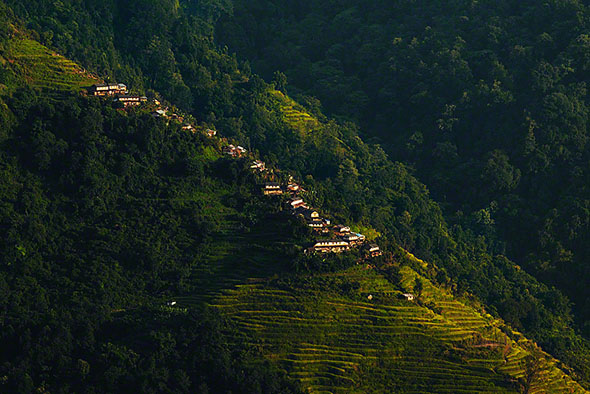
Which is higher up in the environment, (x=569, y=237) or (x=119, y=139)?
(x=119, y=139)

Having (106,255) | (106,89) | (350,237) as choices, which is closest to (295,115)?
(106,89)

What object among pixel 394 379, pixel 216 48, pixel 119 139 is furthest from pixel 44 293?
pixel 216 48

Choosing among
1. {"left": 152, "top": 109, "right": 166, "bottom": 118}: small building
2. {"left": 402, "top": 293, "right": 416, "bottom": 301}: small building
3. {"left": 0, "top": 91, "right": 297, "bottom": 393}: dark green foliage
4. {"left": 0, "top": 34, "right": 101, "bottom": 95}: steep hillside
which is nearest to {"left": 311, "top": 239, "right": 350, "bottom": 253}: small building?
{"left": 402, "top": 293, "right": 416, "bottom": 301}: small building

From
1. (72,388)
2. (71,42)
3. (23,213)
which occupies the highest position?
(71,42)

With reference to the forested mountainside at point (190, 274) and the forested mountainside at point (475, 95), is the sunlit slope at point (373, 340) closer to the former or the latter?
the forested mountainside at point (190, 274)

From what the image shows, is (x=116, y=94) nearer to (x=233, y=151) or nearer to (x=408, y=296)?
(x=233, y=151)

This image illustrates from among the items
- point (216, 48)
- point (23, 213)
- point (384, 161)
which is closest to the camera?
point (23, 213)

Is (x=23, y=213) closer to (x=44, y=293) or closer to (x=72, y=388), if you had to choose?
(x=44, y=293)
